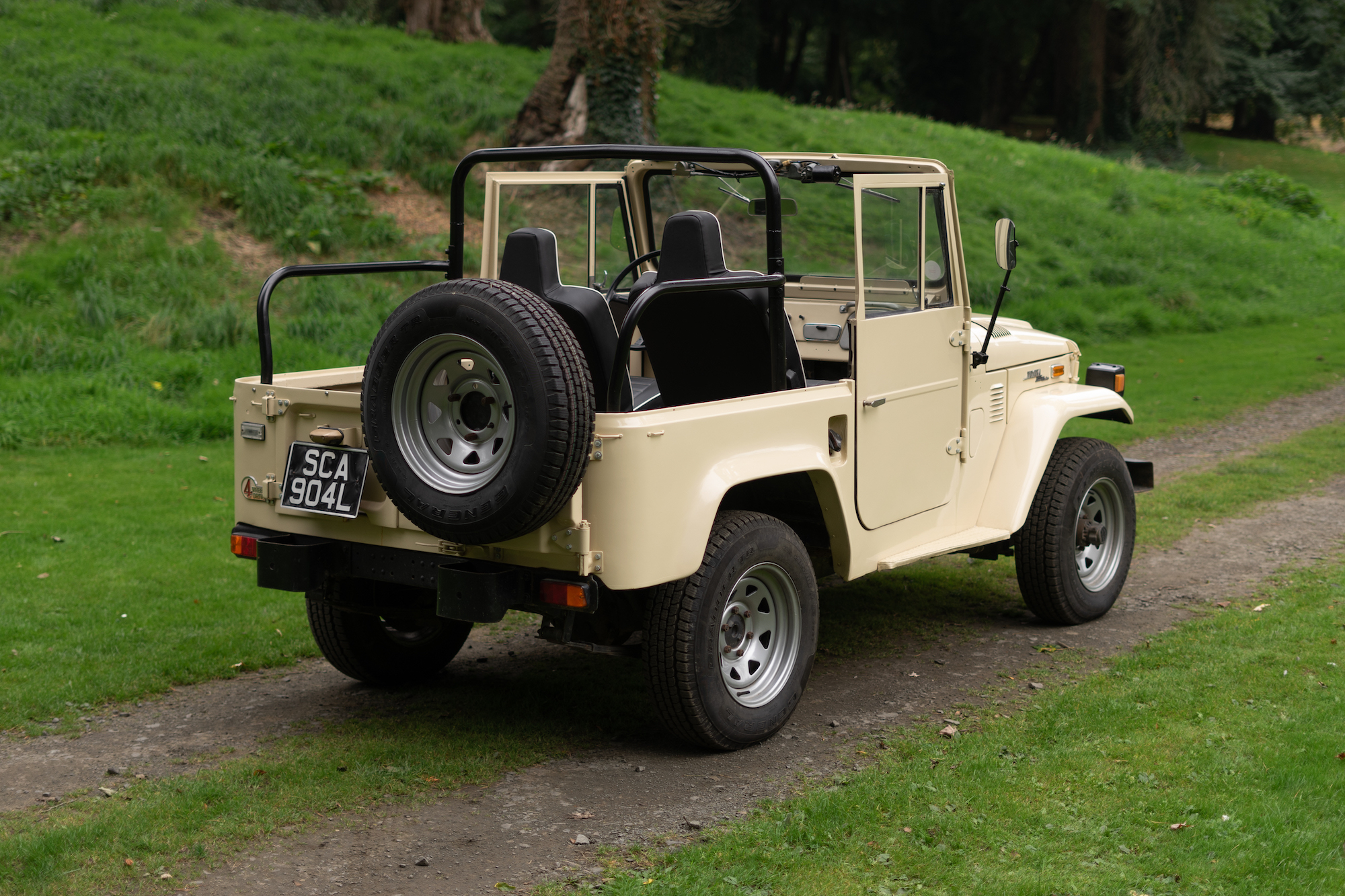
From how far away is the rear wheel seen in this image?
5.33m

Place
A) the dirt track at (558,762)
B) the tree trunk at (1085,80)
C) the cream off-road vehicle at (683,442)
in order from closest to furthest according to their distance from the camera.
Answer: the dirt track at (558,762), the cream off-road vehicle at (683,442), the tree trunk at (1085,80)

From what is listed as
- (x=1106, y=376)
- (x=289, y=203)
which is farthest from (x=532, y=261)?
(x=289, y=203)

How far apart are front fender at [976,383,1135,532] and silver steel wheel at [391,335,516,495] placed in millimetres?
2798

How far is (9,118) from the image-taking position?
14.7 metres

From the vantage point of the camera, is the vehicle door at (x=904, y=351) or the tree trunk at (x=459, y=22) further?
the tree trunk at (x=459, y=22)

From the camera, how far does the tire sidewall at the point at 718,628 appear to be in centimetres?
479

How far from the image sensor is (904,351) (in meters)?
5.79

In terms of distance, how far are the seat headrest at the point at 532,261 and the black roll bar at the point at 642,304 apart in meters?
0.57

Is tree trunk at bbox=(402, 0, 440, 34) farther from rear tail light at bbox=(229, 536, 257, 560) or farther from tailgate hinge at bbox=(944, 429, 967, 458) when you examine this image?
rear tail light at bbox=(229, 536, 257, 560)

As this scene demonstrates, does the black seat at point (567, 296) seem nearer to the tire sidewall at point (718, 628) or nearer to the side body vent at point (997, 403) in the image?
the tire sidewall at point (718, 628)

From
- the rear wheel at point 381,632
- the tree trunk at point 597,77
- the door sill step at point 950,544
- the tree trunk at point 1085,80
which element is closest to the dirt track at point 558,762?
the rear wheel at point 381,632

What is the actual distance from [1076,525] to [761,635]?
2221mm

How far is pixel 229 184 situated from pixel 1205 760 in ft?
41.7

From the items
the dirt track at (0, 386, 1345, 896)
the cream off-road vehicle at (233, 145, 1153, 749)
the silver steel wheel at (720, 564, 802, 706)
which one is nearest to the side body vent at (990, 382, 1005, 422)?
the cream off-road vehicle at (233, 145, 1153, 749)
